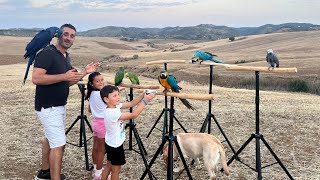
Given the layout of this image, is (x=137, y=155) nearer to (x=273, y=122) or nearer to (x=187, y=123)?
(x=187, y=123)

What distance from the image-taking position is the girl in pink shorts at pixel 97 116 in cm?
537

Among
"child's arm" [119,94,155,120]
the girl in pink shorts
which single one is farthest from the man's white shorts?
"child's arm" [119,94,155,120]

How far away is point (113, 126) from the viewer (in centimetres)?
464

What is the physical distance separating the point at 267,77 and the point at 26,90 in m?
14.7

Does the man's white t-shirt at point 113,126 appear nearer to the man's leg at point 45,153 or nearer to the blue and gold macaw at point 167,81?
the blue and gold macaw at point 167,81

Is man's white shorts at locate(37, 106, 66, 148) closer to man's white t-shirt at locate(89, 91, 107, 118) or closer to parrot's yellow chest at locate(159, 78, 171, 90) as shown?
man's white t-shirt at locate(89, 91, 107, 118)

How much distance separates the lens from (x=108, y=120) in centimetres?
459

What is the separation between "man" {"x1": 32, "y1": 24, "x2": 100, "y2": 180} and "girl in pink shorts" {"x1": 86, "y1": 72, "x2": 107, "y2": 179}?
1.47 feet

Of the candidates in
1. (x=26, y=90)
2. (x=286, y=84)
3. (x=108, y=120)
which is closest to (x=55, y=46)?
(x=108, y=120)

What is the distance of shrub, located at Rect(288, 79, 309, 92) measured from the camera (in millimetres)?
Answer: 19850

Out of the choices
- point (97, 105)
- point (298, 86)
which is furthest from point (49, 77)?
point (298, 86)

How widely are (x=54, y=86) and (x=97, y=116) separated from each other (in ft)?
2.70

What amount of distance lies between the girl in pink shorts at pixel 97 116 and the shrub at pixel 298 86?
16.8m

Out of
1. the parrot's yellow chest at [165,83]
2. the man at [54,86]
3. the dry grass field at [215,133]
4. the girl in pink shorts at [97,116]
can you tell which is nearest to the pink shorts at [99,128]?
the girl in pink shorts at [97,116]
